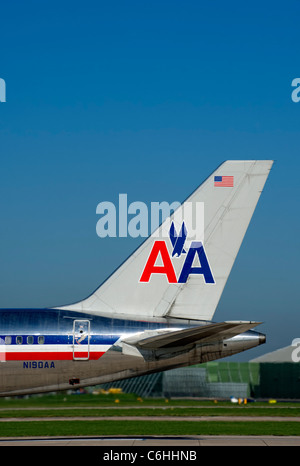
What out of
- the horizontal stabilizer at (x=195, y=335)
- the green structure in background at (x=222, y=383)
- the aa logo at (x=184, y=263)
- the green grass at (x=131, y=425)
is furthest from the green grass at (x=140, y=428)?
the green structure in background at (x=222, y=383)

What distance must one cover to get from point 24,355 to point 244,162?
40.3 ft

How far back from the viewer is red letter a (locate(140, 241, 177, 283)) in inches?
1141

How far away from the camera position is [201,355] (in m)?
27.5

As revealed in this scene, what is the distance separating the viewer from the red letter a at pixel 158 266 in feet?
95.1

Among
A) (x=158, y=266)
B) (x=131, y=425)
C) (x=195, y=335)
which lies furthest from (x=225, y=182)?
(x=131, y=425)

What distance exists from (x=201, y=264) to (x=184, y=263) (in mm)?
723

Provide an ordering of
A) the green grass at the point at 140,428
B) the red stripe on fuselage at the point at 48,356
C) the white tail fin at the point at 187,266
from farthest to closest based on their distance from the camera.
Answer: the green grass at the point at 140,428, the white tail fin at the point at 187,266, the red stripe on fuselage at the point at 48,356

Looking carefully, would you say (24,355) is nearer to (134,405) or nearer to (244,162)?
(244,162)

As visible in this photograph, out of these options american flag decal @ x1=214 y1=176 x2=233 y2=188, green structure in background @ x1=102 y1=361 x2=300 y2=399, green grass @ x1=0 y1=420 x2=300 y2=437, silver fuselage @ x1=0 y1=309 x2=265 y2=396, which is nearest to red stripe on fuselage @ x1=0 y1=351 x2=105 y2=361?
silver fuselage @ x1=0 y1=309 x2=265 y2=396

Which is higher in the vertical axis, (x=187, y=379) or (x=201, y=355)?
(x=201, y=355)

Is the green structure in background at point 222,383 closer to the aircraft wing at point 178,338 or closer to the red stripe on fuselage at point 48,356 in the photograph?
the aircraft wing at point 178,338

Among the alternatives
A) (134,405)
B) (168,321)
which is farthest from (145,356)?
(134,405)

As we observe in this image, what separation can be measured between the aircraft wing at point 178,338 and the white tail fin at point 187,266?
1.59 m
